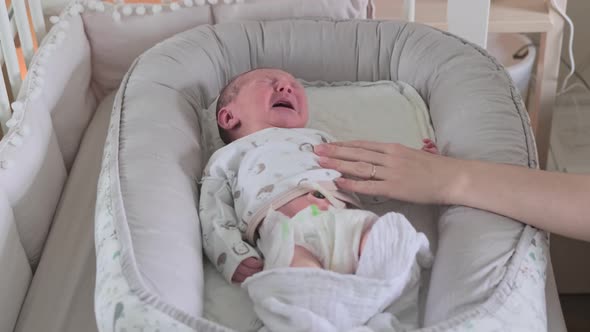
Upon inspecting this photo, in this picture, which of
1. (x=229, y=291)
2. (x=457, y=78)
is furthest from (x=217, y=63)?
(x=229, y=291)

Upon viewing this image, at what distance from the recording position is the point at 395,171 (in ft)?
4.05

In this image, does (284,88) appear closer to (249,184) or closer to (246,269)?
(249,184)

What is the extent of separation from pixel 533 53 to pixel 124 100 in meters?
1.03

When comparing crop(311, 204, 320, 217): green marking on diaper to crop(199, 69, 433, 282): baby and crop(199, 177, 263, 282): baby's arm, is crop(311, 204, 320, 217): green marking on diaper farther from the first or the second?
crop(199, 177, 263, 282): baby's arm

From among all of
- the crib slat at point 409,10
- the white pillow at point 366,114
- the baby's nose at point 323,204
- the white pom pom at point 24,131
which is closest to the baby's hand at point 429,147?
the white pillow at point 366,114

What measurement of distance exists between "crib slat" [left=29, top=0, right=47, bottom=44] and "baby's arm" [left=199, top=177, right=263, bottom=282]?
57 cm

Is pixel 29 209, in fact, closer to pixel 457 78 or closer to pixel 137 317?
pixel 137 317

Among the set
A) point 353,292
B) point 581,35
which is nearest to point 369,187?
point 353,292

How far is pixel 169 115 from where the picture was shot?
1.44 m

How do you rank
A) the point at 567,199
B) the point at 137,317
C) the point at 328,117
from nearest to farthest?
the point at 137,317, the point at 567,199, the point at 328,117

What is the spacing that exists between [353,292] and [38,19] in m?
0.99

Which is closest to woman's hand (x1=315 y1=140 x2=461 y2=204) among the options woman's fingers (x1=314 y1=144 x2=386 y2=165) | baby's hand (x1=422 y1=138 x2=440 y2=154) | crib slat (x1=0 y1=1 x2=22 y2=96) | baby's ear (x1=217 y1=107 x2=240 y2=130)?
woman's fingers (x1=314 y1=144 x2=386 y2=165)

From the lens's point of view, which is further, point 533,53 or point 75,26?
point 533,53

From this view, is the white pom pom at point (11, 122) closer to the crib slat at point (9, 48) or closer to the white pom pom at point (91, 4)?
the crib slat at point (9, 48)
